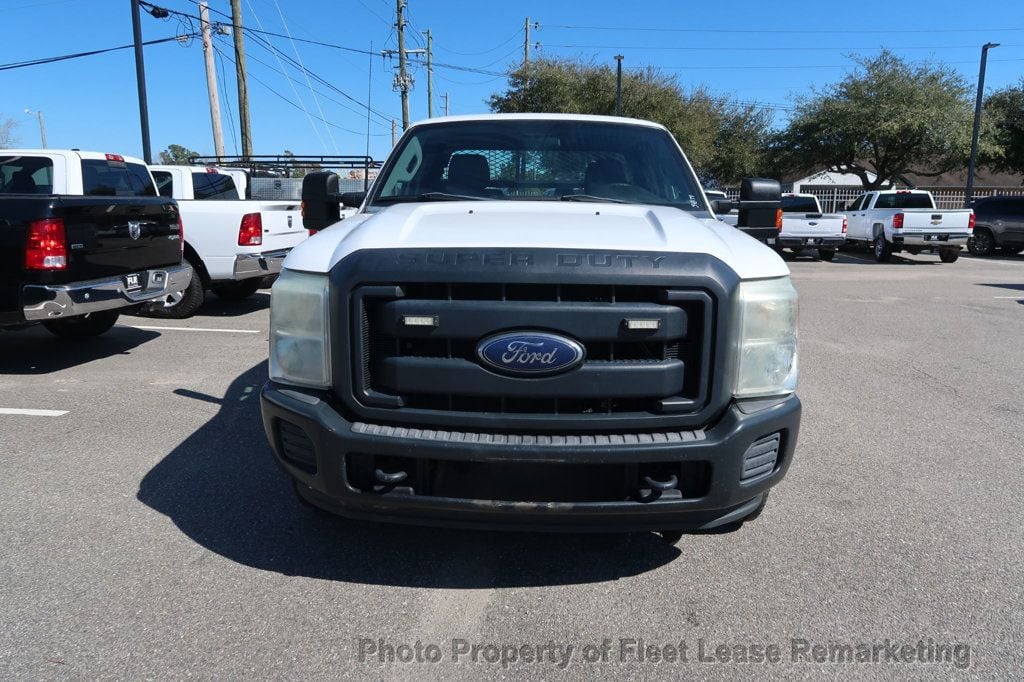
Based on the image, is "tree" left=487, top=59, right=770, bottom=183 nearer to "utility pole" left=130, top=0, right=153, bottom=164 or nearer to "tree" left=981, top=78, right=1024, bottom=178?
"tree" left=981, top=78, right=1024, bottom=178

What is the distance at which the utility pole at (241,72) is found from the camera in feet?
69.5

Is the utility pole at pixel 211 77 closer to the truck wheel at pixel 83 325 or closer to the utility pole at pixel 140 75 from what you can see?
the utility pole at pixel 140 75

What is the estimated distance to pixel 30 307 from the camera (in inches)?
223

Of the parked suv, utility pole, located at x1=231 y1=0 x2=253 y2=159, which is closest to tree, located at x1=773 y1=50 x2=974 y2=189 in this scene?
the parked suv

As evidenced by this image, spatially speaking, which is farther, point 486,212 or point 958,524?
point 958,524

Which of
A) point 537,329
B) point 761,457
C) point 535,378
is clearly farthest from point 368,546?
point 761,457

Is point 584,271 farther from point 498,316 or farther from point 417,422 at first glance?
point 417,422

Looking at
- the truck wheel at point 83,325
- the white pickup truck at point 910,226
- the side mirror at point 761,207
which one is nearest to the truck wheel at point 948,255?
the white pickup truck at point 910,226

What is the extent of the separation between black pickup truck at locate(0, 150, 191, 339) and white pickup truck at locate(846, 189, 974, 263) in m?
17.0

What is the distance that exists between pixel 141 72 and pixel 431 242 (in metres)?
16.1

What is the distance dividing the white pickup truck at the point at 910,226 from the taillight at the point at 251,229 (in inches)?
616

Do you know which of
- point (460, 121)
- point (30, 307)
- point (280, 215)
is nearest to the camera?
point (460, 121)

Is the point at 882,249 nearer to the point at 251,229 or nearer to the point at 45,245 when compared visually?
the point at 251,229

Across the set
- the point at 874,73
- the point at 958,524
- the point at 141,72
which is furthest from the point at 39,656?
the point at 874,73
